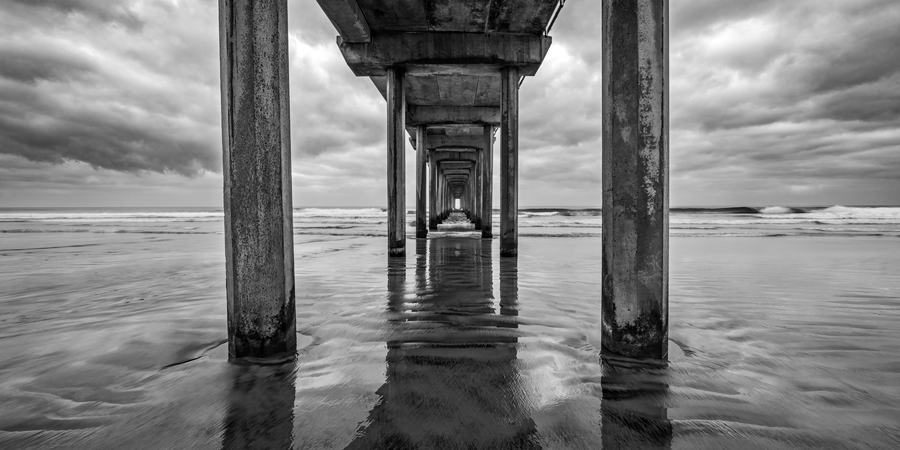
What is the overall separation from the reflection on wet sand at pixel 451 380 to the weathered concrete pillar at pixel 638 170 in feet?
2.85

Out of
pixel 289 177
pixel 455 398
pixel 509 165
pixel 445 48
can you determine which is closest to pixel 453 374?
pixel 455 398

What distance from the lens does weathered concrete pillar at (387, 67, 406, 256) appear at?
913cm

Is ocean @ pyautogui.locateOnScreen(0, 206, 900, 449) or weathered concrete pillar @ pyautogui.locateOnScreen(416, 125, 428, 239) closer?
ocean @ pyautogui.locateOnScreen(0, 206, 900, 449)

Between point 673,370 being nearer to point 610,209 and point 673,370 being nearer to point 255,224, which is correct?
point 610,209

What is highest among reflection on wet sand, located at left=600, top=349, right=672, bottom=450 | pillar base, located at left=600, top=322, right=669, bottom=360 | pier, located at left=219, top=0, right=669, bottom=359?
pier, located at left=219, top=0, right=669, bottom=359

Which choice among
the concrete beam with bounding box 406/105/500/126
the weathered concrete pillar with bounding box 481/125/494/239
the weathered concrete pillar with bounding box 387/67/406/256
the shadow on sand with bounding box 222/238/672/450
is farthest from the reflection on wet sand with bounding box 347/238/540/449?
the concrete beam with bounding box 406/105/500/126

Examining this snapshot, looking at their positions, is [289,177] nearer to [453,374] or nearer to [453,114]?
[453,374]

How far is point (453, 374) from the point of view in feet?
7.79

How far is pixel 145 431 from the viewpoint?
1.78m

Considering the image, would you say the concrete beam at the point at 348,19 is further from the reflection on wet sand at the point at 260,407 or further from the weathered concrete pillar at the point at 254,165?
the reflection on wet sand at the point at 260,407

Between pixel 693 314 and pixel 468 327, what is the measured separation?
2.20 meters

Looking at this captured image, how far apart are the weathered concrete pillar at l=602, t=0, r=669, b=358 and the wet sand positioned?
30 centimetres

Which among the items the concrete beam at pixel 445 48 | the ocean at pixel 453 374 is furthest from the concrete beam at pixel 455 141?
the ocean at pixel 453 374

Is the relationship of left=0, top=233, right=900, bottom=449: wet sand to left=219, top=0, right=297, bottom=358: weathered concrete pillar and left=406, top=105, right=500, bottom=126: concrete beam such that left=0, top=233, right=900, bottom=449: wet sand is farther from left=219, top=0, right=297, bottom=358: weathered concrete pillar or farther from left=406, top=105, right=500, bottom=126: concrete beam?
left=406, top=105, right=500, bottom=126: concrete beam
